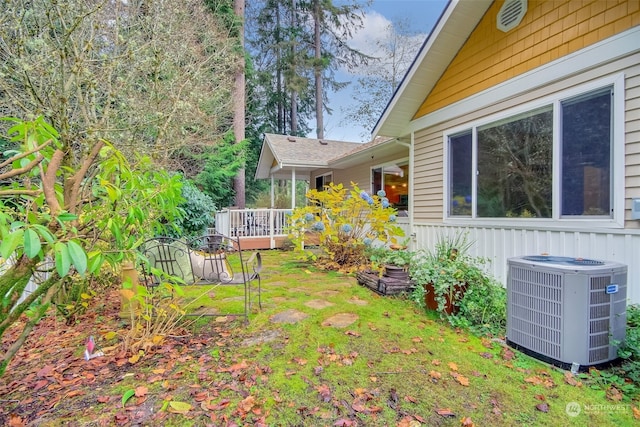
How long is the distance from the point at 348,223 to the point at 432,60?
10.9ft

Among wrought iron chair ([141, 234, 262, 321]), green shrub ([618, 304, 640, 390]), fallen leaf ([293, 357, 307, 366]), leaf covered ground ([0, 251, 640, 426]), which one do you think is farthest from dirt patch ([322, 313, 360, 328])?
green shrub ([618, 304, 640, 390])

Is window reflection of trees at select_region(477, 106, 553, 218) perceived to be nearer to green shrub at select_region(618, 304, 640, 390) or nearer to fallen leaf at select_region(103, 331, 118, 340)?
green shrub at select_region(618, 304, 640, 390)

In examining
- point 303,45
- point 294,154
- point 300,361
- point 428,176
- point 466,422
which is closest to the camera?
point 466,422

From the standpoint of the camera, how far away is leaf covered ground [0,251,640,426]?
194 cm

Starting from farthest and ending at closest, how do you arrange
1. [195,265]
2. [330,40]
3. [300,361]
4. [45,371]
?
[330,40] → [195,265] → [300,361] → [45,371]

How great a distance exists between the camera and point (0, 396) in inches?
85.7

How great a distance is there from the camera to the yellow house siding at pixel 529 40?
3.27 m

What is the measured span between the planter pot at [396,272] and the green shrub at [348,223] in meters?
1.15

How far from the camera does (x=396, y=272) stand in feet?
15.4

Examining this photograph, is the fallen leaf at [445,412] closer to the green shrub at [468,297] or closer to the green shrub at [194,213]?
the green shrub at [468,297]

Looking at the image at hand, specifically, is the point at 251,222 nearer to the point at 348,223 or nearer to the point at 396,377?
the point at 348,223

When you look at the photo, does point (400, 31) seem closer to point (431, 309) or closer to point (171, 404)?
point (431, 309)

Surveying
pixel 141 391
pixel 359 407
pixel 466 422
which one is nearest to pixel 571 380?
pixel 466 422

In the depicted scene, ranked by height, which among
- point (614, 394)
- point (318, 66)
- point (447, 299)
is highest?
point (318, 66)
